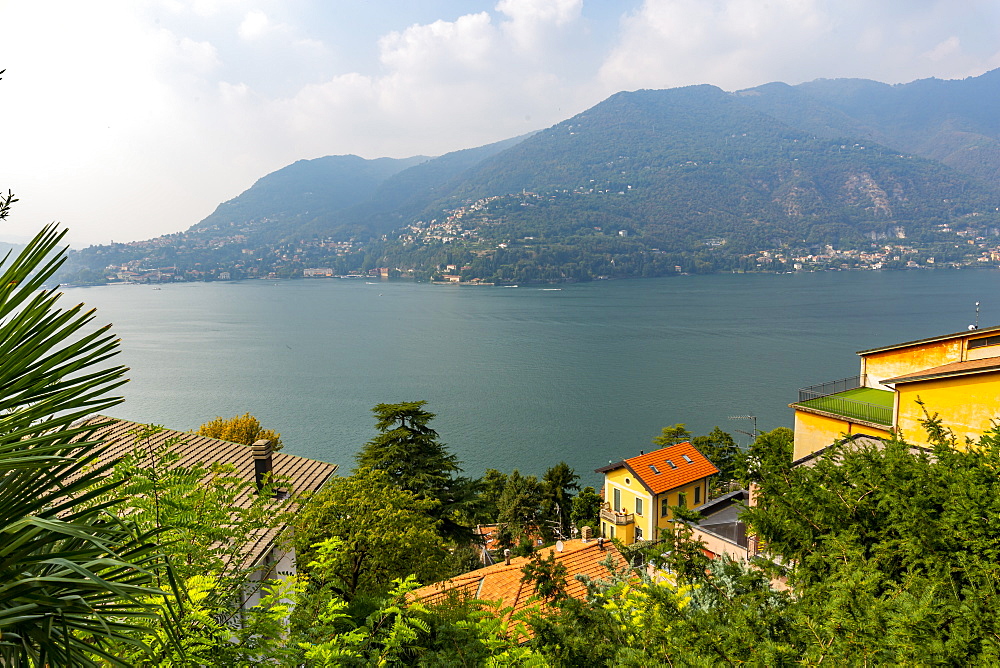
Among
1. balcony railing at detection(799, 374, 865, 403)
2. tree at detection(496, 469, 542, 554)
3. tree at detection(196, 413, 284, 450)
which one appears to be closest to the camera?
balcony railing at detection(799, 374, 865, 403)

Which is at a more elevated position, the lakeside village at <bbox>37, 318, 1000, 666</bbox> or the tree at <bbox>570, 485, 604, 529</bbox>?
the lakeside village at <bbox>37, 318, 1000, 666</bbox>

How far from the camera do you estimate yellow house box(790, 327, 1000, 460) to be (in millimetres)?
8344

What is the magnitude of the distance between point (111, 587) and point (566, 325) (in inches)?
2809

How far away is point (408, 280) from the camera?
158 metres

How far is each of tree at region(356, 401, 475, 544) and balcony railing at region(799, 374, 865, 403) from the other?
8.57 meters

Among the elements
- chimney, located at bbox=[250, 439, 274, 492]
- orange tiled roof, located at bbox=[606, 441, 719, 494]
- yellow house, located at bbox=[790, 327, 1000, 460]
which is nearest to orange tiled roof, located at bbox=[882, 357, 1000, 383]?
yellow house, located at bbox=[790, 327, 1000, 460]

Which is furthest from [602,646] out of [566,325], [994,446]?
[566,325]

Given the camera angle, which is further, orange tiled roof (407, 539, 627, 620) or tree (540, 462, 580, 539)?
tree (540, 462, 580, 539)

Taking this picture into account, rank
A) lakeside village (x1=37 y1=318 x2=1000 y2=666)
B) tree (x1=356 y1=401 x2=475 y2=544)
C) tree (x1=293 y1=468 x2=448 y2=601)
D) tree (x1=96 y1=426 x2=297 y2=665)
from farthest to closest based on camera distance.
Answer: tree (x1=356 y1=401 x2=475 y2=544)
tree (x1=293 y1=468 x2=448 y2=601)
lakeside village (x1=37 y1=318 x2=1000 y2=666)
tree (x1=96 y1=426 x2=297 y2=665)

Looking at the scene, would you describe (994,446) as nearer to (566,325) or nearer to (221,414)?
(221,414)

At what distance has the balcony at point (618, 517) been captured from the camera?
57.4ft

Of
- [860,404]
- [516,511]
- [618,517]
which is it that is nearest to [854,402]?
[860,404]

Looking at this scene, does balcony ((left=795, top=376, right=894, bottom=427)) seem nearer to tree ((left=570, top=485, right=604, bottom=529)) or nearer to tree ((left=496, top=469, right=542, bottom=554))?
tree ((left=570, top=485, right=604, bottom=529))

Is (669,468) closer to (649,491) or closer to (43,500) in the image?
(649,491)
